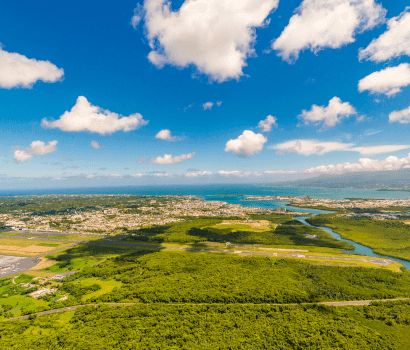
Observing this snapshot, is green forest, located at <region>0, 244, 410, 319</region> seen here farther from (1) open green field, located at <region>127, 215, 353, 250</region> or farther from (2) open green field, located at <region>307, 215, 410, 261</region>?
(1) open green field, located at <region>127, 215, 353, 250</region>

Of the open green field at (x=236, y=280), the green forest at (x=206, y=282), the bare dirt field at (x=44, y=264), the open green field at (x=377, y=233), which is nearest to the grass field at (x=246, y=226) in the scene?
the open green field at (x=377, y=233)

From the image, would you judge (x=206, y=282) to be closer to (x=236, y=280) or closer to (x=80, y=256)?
(x=236, y=280)

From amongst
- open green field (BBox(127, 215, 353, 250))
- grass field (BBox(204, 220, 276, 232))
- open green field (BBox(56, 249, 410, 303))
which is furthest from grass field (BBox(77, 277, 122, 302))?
grass field (BBox(204, 220, 276, 232))

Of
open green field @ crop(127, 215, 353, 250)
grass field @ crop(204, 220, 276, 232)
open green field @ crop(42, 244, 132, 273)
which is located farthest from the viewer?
grass field @ crop(204, 220, 276, 232)

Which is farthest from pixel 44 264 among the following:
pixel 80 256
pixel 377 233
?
pixel 377 233

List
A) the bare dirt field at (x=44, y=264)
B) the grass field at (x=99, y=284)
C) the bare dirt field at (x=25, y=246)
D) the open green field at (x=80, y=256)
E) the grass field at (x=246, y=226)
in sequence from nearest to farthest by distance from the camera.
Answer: the grass field at (x=99, y=284), the bare dirt field at (x=44, y=264), the open green field at (x=80, y=256), the bare dirt field at (x=25, y=246), the grass field at (x=246, y=226)

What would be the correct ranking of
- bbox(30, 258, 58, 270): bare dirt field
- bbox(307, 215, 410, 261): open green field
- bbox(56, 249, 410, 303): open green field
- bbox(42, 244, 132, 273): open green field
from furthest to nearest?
bbox(307, 215, 410, 261): open green field, bbox(42, 244, 132, 273): open green field, bbox(30, 258, 58, 270): bare dirt field, bbox(56, 249, 410, 303): open green field

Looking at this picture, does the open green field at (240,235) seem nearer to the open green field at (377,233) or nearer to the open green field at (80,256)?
the open green field at (377,233)
